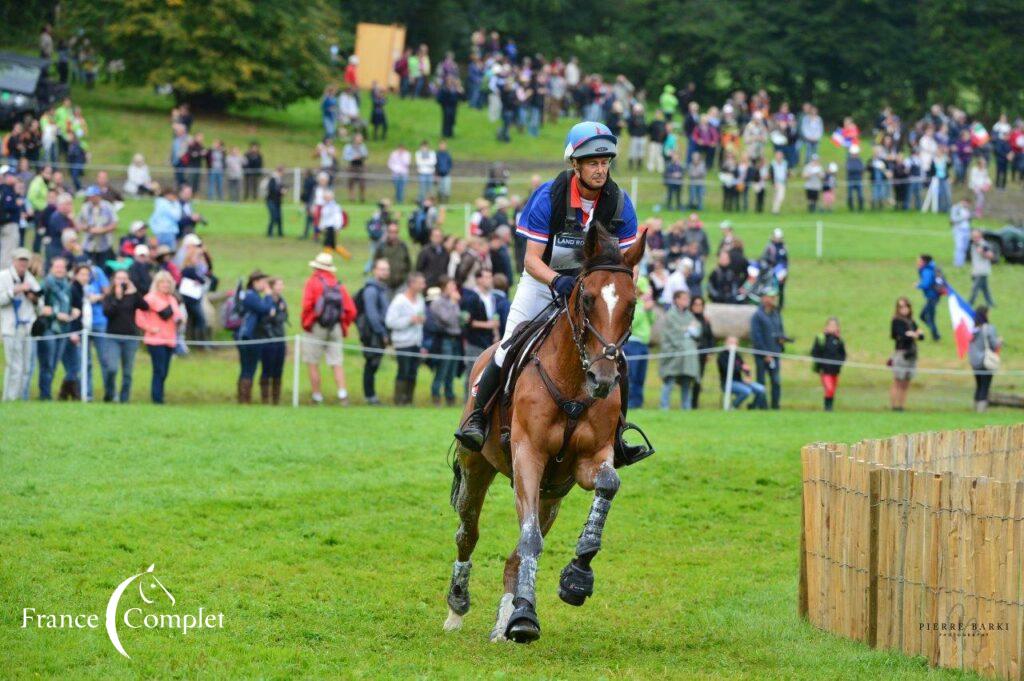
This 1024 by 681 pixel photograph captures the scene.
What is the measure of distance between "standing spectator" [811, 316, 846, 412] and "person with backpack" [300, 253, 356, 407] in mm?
8322

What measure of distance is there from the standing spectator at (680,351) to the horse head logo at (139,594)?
12727 mm

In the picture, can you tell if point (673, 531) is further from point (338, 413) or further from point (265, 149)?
point (265, 149)

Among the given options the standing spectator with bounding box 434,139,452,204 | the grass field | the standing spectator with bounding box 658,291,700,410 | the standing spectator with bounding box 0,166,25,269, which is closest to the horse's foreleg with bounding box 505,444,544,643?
the grass field

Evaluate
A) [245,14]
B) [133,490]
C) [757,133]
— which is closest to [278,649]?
[133,490]

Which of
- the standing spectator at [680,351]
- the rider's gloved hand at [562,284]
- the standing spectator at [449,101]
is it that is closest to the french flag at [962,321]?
the standing spectator at [680,351]

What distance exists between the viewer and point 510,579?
1184 cm

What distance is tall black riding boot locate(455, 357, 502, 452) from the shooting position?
11531mm

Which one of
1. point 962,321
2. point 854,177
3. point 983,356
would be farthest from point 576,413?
point 854,177

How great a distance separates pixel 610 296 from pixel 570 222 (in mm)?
1278

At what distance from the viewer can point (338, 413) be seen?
21875 millimetres

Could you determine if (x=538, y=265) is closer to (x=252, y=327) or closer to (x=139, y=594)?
(x=139, y=594)

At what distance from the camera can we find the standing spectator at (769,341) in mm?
25788

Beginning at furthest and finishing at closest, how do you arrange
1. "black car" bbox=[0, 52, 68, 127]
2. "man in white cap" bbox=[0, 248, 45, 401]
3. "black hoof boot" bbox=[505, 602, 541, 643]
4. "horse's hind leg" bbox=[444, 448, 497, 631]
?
"black car" bbox=[0, 52, 68, 127] < "man in white cap" bbox=[0, 248, 45, 401] < "horse's hind leg" bbox=[444, 448, 497, 631] < "black hoof boot" bbox=[505, 602, 541, 643]

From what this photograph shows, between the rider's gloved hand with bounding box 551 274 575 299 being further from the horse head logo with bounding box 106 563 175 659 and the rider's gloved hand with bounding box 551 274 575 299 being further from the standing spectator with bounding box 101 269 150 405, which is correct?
the standing spectator with bounding box 101 269 150 405
